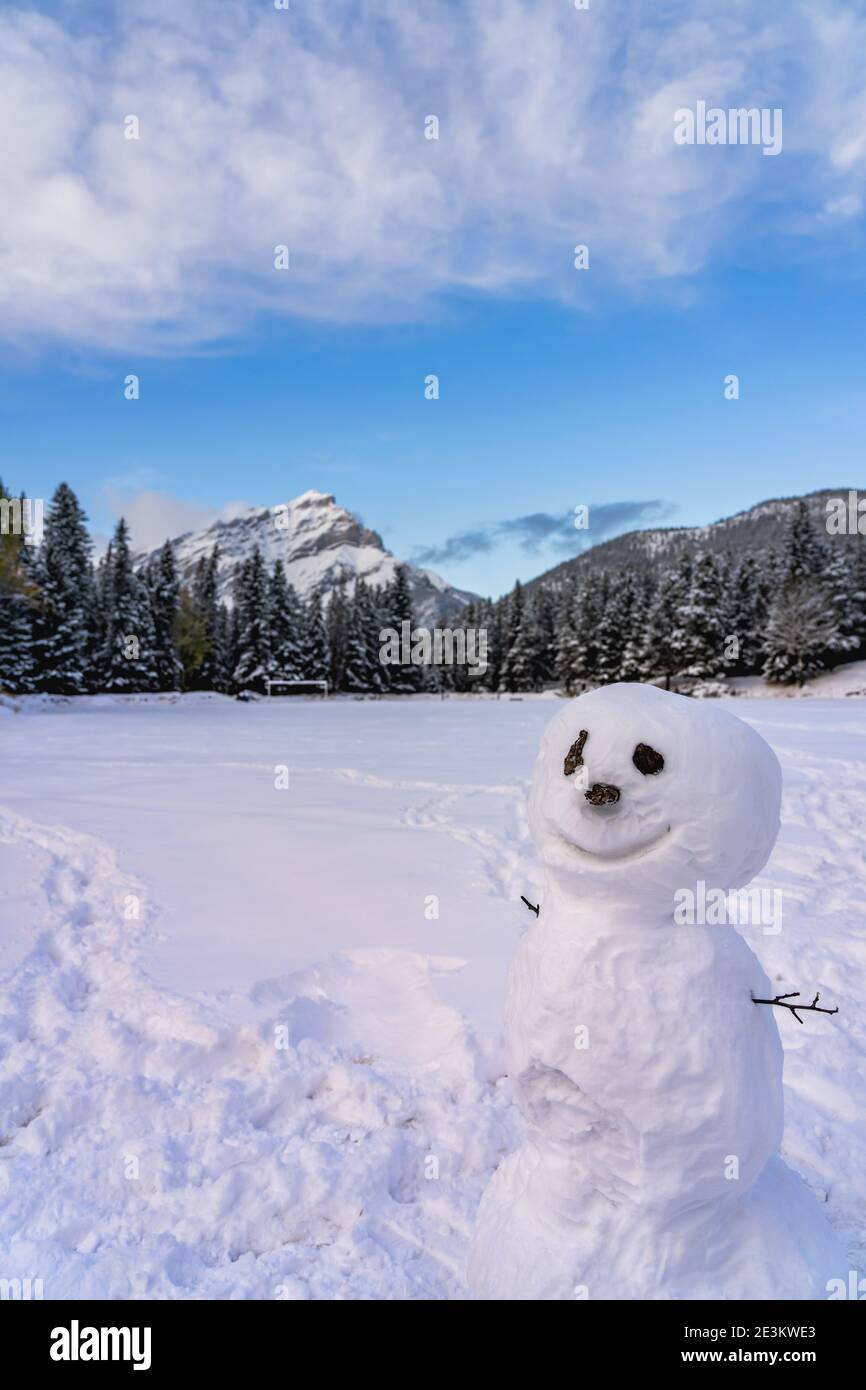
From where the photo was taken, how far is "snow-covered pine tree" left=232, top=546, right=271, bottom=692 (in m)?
45.4

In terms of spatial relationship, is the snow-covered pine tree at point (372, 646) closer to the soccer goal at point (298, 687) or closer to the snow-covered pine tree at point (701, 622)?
the soccer goal at point (298, 687)

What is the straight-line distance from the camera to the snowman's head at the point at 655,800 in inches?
78.5

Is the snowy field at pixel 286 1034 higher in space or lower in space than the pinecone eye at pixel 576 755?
lower

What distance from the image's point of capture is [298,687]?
47.7 m

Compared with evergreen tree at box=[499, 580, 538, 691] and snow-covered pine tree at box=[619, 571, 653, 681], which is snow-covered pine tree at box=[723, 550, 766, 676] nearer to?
snow-covered pine tree at box=[619, 571, 653, 681]

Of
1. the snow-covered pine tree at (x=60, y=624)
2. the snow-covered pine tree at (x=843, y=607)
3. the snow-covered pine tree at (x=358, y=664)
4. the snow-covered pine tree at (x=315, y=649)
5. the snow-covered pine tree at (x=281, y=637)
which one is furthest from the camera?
the snow-covered pine tree at (x=358, y=664)

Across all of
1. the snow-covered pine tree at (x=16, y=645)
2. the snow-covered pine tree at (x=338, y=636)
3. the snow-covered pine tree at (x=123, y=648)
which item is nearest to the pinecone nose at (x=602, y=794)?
the snow-covered pine tree at (x=16, y=645)

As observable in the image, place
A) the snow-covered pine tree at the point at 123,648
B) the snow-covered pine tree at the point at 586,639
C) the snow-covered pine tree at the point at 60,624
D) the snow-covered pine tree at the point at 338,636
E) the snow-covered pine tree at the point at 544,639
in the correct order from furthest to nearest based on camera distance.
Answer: the snow-covered pine tree at the point at 544,639 < the snow-covered pine tree at the point at 338,636 < the snow-covered pine tree at the point at 586,639 < the snow-covered pine tree at the point at 123,648 < the snow-covered pine tree at the point at 60,624

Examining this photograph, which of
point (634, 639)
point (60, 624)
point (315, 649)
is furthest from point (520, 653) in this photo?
point (60, 624)

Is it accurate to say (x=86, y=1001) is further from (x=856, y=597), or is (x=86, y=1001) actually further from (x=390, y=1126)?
(x=856, y=597)

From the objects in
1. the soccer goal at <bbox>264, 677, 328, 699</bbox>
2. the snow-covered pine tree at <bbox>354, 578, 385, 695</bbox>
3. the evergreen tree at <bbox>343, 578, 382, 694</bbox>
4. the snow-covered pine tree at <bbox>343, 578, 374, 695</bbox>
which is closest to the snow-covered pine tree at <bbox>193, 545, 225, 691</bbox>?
the soccer goal at <bbox>264, 677, 328, 699</bbox>

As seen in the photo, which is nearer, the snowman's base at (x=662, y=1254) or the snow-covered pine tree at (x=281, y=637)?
the snowman's base at (x=662, y=1254)

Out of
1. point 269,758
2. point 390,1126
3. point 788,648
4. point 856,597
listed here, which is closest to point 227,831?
point 390,1126

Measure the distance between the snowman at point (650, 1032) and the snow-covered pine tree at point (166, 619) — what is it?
136 ft
